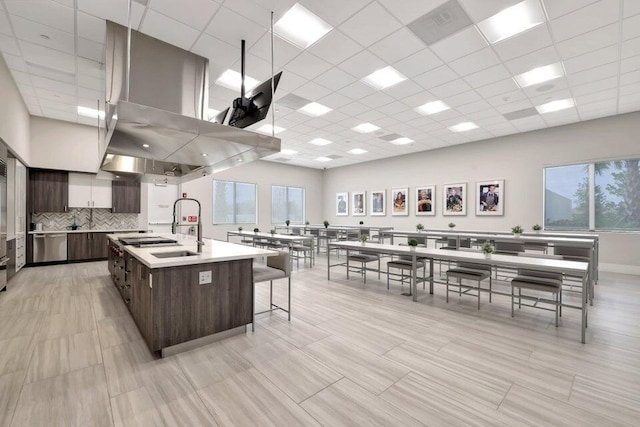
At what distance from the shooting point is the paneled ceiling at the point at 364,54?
9.93 feet

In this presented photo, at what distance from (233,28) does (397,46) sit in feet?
6.95

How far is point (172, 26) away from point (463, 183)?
332 inches

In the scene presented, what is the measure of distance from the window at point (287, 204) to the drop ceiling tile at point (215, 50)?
7.64 metres

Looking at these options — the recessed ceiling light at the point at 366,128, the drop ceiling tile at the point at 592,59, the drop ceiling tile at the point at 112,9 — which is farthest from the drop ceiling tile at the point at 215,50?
the drop ceiling tile at the point at 592,59

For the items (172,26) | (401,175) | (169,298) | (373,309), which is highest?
(172,26)

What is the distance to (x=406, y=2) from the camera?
9.66 ft

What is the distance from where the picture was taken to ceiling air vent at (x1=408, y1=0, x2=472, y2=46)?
3.05m

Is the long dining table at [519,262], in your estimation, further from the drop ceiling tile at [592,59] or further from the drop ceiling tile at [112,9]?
the drop ceiling tile at [112,9]

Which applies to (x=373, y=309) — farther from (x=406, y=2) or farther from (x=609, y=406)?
(x=406, y=2)

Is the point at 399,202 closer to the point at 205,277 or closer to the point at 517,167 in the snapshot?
the point at 517,167

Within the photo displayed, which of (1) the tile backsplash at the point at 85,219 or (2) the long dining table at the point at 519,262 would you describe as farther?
(1) the tile backsplash at the point at 85,219

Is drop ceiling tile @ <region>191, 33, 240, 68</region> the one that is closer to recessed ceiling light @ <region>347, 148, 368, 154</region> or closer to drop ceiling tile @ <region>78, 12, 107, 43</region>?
drop ceiling tile @ <region>78, 12, 107, 43</region>

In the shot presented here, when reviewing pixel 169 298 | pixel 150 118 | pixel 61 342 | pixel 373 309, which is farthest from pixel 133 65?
pixel 373 309

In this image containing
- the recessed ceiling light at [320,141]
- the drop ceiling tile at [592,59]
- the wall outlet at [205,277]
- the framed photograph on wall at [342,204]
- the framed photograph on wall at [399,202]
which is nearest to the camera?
the wall outlet at [205,277]
